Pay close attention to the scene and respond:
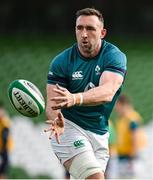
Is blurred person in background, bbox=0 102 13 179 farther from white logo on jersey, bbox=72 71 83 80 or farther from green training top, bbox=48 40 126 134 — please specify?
white logo on jersey, bbox=72 71 83 80

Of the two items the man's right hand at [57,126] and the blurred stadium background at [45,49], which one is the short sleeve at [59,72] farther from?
the blurred stadium background at [45,49]

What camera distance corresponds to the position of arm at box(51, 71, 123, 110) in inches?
228

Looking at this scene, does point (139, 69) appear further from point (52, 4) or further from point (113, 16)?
point (52, 4)

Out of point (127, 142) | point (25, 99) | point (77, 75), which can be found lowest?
point (127, 142)

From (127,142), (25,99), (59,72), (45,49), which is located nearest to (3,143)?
(127,142)

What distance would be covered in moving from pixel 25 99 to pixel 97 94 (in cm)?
77

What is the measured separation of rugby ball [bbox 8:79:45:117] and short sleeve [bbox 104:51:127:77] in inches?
26.8

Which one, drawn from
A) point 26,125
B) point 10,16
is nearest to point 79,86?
point 26,125

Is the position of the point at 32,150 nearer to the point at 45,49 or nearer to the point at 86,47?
the point at 45,49

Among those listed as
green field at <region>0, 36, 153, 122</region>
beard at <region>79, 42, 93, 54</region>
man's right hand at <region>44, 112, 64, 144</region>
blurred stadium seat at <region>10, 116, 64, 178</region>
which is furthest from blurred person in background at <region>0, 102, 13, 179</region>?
man's right hand at <region>44, 112, 64, 144</region>

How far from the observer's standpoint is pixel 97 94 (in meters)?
6.19

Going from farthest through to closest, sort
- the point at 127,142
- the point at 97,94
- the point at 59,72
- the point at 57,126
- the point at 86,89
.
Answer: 1. the point at 127,142
2. the point at 59,72
3. the point at 86,89
4. the point at 57,126
5. the point at 97,94

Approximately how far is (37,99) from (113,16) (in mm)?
10349

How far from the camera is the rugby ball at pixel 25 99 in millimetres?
6617
